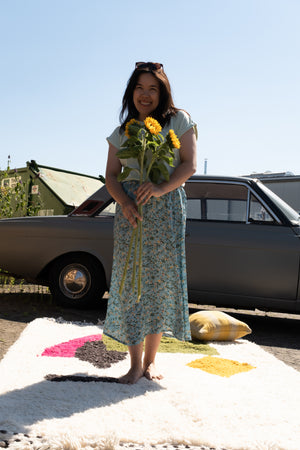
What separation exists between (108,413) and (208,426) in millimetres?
467

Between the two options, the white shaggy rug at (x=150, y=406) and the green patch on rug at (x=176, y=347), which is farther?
the green patch on rug at (x=176, y=347)

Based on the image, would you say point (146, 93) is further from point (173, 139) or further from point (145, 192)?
point (145, 192)

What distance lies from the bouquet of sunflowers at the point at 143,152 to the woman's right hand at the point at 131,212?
0.03 metres

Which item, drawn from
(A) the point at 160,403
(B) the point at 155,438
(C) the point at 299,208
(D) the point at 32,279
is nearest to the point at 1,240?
(D) the point at 32,279

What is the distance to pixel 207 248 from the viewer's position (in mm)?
4844

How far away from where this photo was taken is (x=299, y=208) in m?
12.4

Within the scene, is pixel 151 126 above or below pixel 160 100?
below

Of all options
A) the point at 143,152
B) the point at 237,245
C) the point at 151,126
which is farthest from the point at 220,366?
the point at 237,245

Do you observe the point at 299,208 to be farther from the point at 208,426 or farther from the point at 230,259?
the point at 208,426

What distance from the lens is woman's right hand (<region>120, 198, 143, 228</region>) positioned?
2.60 metres

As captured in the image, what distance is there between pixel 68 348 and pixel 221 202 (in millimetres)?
2420

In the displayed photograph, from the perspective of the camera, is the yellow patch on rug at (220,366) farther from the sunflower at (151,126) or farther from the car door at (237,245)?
the sunflower at (151,126)

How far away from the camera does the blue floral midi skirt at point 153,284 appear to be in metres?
2.76

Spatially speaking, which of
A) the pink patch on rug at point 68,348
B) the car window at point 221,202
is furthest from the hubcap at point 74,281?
the pink patch on rug at point 68,348
